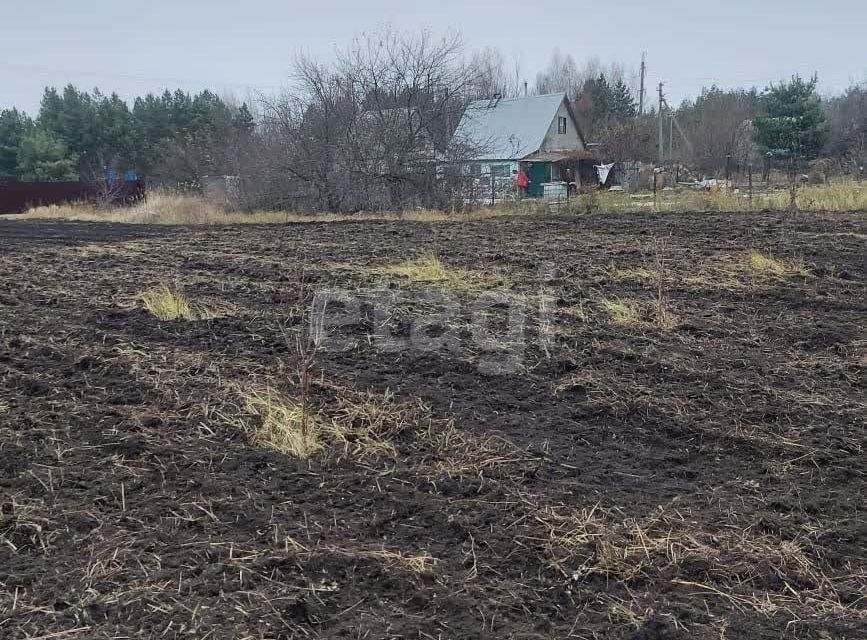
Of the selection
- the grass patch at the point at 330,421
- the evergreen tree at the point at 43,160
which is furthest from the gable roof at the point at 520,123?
the grass patch at the point at 330,421

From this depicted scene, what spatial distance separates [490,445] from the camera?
9.62 feet

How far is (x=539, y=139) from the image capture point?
1220 inches

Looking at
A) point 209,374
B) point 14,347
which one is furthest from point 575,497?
point 14,347

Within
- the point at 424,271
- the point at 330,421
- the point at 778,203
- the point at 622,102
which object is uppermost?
the point at 622,102

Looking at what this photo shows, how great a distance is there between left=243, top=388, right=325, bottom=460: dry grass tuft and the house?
996 inches

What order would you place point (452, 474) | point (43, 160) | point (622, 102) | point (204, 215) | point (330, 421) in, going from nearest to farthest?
point (452, 474)
point (330, 421)
point (204, 215)
point (43, 160)
point (622, 102)

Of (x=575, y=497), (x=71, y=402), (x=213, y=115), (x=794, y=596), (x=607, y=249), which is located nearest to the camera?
(x=794, y=596)

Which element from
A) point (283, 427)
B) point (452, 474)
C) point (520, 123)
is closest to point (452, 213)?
point (283, 427)

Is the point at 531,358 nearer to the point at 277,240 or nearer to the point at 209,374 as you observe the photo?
the point at 209,374

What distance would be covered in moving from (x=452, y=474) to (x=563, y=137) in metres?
33.2

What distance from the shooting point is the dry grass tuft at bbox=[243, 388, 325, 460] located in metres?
2.87

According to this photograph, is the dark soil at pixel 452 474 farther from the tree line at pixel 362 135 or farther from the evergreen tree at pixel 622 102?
the evergreen tree at pixel 622 102

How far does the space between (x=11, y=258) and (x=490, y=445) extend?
9.13m

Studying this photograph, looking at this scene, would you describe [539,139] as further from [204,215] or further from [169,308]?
[169,308]
